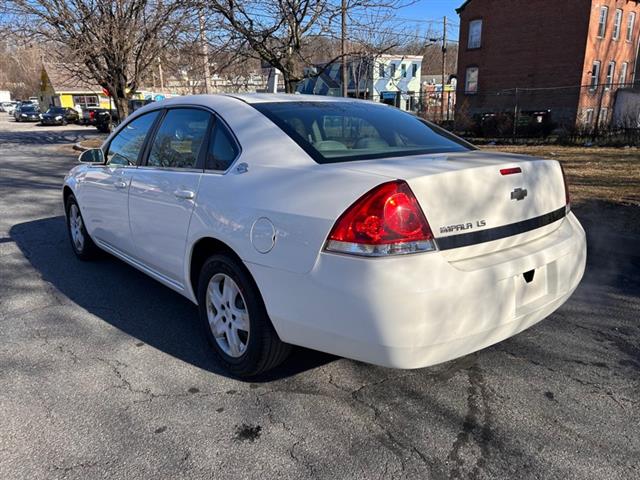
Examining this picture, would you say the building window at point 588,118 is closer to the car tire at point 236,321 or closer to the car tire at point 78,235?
the car tire at point 78,235

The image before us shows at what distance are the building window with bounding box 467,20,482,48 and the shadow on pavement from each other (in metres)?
33.0

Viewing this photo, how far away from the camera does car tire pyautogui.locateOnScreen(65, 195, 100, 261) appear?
5043 mm


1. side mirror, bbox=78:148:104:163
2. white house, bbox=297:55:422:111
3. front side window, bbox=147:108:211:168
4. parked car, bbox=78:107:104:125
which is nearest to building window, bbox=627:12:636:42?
white house, bbox=297:55:422:111

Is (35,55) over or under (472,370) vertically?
over

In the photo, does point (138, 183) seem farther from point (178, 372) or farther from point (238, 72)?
point (238, 72)

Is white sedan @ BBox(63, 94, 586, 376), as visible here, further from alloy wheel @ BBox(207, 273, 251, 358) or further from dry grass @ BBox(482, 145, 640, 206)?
dry grass @ BBox(482, 145, 640, 206)

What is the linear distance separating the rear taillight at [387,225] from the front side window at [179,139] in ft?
4.62

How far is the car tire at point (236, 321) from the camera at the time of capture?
2.68 meters

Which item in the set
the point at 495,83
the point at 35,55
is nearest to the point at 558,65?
the point at 495,83

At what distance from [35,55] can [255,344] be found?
2351 cm

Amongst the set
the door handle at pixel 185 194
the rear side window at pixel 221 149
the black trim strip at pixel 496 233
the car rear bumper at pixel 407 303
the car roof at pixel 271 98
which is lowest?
the car rear bumper at pixel 407 303

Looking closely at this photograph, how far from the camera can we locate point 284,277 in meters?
2.43

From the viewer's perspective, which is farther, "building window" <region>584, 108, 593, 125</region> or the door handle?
"building window" <region>584, 108, 593, 125</region>

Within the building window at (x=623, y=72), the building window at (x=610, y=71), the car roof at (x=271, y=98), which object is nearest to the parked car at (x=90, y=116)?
the building window at (x=610, y=71)
